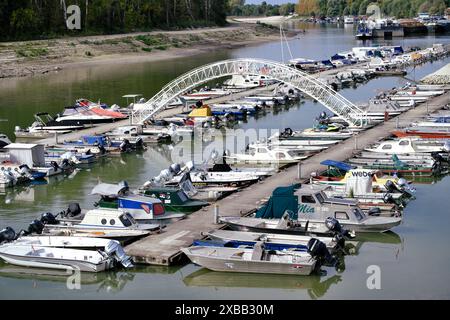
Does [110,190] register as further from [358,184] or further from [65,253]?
[358,184]

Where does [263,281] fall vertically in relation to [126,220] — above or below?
below

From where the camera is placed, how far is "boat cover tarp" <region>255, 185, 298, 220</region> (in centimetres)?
3369

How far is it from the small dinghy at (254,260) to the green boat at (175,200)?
5553mm

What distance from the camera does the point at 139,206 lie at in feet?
113

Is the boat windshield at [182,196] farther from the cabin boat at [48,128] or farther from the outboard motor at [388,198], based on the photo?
the cabin boat at [48,128]

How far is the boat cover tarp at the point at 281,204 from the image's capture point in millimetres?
33688

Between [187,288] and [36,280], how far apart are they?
501 centimetres

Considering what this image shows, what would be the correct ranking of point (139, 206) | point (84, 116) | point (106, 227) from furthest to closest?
point (84, 116) < point (139, 206) < point (106, 227)

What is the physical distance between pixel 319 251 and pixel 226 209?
7.59 m

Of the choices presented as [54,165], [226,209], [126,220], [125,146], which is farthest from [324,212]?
[125,146]

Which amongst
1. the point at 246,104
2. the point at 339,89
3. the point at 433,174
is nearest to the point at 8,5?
the point at 339,89

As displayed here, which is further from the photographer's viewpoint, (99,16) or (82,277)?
(99,16)

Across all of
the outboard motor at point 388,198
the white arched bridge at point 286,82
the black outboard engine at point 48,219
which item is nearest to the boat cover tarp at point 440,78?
the white arched bridge at point 286,82
